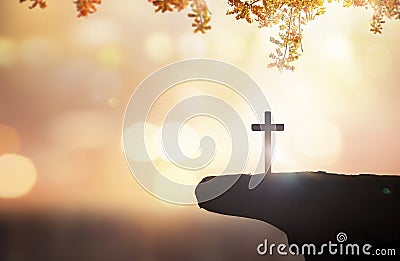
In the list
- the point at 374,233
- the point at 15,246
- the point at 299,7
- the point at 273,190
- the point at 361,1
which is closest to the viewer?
the point at 361,1

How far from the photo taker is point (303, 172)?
657 cm

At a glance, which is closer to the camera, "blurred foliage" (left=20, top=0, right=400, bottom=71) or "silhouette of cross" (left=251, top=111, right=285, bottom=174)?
"blurred foliage" (left=20, top=0, right=400, bottom=71)

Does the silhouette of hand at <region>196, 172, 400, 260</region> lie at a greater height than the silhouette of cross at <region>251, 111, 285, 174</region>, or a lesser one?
lesser

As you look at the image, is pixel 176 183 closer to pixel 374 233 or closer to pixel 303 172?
pixel 303 172

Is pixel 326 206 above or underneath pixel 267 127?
underneath

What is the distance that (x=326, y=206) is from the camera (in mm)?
6207

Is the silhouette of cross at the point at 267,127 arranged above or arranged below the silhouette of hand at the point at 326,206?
above

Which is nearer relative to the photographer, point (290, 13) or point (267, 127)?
point (290, 13)

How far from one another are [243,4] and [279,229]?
283 cm

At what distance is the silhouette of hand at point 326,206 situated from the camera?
6066 millimetres

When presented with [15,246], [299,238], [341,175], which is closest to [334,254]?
[299,238]

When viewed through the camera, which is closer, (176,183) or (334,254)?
(334,254)

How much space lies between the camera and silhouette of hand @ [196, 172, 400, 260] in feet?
19.9

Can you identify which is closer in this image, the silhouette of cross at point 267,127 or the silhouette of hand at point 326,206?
the silhouette of hand at point 326,206
